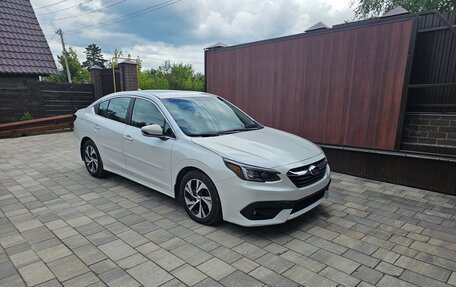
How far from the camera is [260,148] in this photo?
306cm

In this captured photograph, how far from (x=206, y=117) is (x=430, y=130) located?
3.65m

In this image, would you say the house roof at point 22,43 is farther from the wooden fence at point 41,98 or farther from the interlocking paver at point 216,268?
the interlocking paver at point 216,268

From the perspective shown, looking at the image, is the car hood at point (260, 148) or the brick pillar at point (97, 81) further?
the brick pillar at point (97, 81)

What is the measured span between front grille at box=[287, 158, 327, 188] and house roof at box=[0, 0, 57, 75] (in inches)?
393

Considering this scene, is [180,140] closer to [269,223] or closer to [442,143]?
[269,223]

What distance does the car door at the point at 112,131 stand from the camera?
407 cm

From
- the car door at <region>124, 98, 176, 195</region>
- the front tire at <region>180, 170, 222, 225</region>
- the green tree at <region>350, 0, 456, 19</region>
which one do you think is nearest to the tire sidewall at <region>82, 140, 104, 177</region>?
the car door at <region>124, 98, 176, 195</region>

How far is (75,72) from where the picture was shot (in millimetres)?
38250

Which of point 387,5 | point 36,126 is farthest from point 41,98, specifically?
point 387,5

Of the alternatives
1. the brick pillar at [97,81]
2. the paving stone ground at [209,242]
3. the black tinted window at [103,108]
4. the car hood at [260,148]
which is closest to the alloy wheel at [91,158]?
the paving stone ground at [209,242]

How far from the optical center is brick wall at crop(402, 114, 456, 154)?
447 cm

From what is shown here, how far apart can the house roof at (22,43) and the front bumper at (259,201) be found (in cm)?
957

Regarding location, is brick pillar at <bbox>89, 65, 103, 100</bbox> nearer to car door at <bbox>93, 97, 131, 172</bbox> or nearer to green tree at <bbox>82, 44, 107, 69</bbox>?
car door at <bbox>93, 97, 131, 172</bbox>

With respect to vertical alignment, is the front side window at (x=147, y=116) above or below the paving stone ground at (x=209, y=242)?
above
